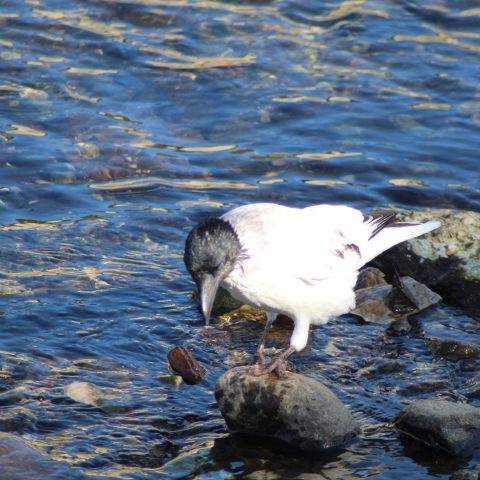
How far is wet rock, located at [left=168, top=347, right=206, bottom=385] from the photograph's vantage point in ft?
22.8

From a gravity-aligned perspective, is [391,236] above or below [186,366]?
above

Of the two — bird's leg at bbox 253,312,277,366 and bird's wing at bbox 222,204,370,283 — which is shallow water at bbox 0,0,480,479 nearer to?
bird's leg at bbox 253,312,277,366

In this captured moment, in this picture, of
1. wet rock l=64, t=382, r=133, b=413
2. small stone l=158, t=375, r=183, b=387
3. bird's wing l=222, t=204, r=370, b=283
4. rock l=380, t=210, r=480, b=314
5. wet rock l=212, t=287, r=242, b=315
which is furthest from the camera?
rock l=380, t=210, r=480, b=314

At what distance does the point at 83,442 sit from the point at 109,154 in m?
5.08

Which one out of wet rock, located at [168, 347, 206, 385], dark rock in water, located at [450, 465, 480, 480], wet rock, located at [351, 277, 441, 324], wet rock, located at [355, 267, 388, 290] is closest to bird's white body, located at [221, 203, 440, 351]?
wet rock, located at [168, 347, 206, 385]

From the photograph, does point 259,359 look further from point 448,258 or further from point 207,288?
point 448,258

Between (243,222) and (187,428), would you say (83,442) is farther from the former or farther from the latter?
(243,222)

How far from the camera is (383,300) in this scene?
811cm

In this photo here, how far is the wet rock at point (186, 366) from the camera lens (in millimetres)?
6957

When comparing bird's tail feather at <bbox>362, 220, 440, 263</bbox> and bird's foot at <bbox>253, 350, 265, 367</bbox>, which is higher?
bird's tail feather at <bbox>362, 220, 440, 263</bbox>

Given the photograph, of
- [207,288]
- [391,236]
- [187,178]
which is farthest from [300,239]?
[187,178]

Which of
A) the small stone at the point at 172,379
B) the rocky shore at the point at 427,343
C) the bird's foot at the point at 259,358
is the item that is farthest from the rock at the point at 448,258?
the small stone at the point at 172,379

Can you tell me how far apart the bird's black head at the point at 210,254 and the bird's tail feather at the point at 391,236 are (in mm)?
1463

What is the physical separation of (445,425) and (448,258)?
252 cm
